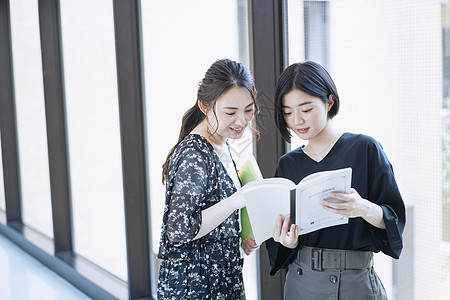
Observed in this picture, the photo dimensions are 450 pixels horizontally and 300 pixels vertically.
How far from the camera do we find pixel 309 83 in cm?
133

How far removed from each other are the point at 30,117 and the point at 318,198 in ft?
13.3

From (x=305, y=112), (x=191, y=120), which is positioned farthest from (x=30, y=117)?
(x=305, y=112)

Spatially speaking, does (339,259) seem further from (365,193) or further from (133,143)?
(133,143)

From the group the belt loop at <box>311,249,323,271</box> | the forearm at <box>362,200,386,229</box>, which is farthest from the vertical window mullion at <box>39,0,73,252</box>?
the forearm at <box>362,200,386,229</box>

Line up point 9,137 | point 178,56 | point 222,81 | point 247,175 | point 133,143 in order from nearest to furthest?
point 222,81, point 247,175, point 178,56, point 133,143, point 9,137

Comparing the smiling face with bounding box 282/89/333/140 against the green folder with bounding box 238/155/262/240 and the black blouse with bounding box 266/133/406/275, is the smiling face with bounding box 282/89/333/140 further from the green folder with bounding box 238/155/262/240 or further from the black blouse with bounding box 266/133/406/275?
the green folder with bounding box 238/155/262/240

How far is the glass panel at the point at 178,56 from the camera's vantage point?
6.68 feet

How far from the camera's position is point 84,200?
12.0 ft

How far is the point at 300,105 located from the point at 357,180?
24 cm

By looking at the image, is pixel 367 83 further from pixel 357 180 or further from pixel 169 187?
pixel 169 187

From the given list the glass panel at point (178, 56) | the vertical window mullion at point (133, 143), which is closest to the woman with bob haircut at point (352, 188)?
the glass panel at point (178, 56)

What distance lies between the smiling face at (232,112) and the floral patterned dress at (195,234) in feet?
0.28

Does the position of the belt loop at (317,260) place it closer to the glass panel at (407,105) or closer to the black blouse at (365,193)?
the black blouse at (365,193)

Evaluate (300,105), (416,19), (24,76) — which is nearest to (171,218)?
(300,105)
